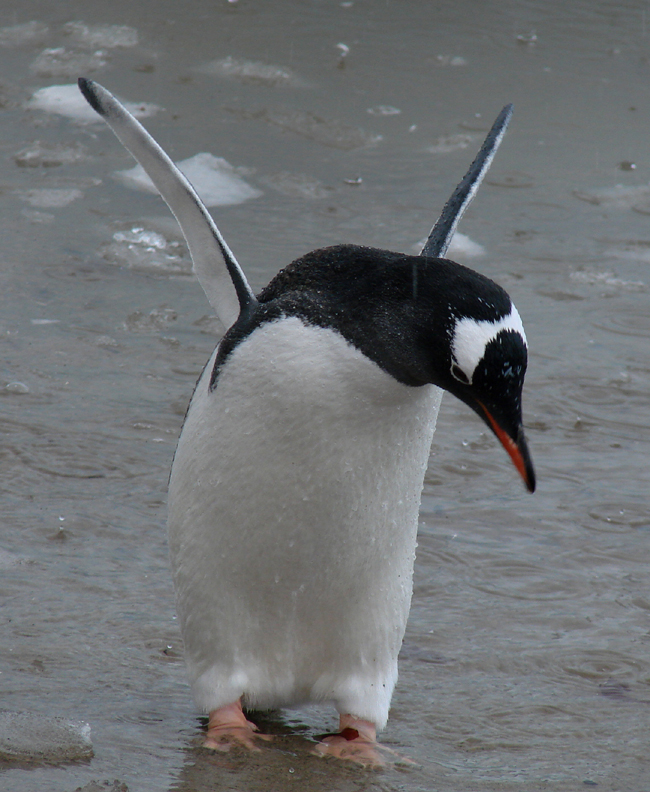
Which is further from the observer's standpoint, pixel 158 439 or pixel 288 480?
pixel 158 439

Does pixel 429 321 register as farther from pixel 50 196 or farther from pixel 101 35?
pixel 101 35

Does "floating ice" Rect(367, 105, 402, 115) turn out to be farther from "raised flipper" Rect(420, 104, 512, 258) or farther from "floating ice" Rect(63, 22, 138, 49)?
"raised flipper" Rect(420, 104, 512, 258)

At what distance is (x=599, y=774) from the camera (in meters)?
2.04

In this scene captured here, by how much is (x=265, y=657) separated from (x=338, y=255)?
770 millimetres

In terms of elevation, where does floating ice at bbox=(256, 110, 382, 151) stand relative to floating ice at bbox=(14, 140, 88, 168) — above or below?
above

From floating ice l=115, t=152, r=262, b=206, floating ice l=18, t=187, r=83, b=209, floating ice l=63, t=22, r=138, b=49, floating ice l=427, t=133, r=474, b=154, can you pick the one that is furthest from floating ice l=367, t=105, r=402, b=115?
floating ice l=18, t=187, r=83, b=209

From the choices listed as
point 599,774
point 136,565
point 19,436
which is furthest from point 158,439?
point 599,774

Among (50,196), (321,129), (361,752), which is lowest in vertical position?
(361,752)

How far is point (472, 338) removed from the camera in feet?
5.74

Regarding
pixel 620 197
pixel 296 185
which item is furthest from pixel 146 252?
pixel 620 197

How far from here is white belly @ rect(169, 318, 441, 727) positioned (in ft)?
6.32

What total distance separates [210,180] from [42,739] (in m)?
3.85

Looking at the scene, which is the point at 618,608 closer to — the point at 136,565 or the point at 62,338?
the point at 136,565

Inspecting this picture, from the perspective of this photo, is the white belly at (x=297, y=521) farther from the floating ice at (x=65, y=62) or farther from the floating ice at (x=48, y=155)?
the floating ice at (x=65, y=62)
